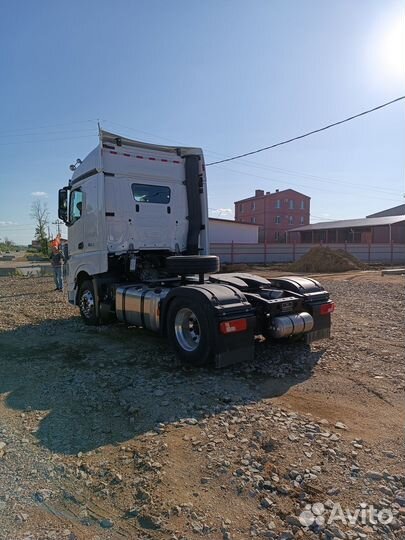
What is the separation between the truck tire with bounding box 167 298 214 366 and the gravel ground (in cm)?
24

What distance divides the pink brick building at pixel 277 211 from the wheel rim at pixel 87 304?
195 feet

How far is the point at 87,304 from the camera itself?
27.8 feet

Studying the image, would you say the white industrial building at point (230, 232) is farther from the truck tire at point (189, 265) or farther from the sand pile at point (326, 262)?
the truck tire at point (189, 265)

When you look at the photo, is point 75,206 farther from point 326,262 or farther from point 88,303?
point 326,262

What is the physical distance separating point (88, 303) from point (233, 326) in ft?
14.9

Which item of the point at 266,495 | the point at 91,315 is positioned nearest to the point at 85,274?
the point at 91,315

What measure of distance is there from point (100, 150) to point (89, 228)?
5.27ft

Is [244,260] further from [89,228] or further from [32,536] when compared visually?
[32,536]

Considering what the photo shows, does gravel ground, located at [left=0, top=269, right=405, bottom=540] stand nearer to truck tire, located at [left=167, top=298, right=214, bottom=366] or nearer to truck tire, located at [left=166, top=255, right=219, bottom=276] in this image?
truck tire, located at [left=167, top=298, right=214, bottom=366]

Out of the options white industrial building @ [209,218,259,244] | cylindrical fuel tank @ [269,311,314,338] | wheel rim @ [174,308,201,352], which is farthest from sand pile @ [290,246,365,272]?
wheel rim @ [174,308,201,352]

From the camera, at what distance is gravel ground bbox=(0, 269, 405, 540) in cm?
249

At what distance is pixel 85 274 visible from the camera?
28.3 ft

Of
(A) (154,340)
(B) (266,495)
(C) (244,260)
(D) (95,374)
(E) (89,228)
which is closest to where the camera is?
(B) (266,495)

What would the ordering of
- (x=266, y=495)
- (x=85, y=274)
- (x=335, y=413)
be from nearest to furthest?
(x=266, y=495), (x=335, y=413), (x=85, y=274)
